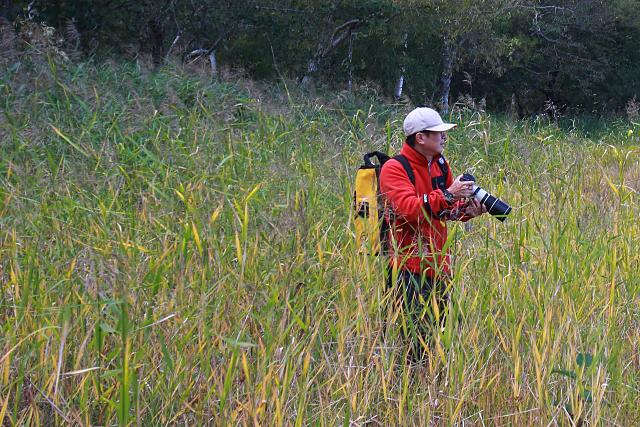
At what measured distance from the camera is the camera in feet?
10.2

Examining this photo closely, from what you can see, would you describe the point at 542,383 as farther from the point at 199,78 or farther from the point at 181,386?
the point at 199,78

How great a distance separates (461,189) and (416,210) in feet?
0.65

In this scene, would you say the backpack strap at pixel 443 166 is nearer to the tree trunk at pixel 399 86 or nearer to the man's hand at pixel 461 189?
the man's hand at pixel 461 189

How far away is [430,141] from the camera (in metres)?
3.33

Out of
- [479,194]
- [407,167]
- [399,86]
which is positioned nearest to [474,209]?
[479,194]

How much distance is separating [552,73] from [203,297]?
24961mm

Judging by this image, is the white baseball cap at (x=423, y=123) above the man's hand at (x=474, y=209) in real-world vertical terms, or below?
above

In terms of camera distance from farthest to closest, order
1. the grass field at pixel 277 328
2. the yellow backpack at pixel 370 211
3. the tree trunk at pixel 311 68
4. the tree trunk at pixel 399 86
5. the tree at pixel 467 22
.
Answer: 1. the tree trunk at pixel 399 86
2. the tree trunk at pixel 311 68
3. the tree at pixel 467 22
4. the yellow backpack at pixel 370 211
5. the grass field at pixel 277 328

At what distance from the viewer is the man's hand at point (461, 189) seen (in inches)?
122

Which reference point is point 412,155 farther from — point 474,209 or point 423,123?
point 474,209

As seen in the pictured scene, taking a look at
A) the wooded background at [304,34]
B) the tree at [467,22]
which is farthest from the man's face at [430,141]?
the tree at [467,22]

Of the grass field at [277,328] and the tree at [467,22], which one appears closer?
the grass field at [277,328]

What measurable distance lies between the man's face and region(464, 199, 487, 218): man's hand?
1.01 feet

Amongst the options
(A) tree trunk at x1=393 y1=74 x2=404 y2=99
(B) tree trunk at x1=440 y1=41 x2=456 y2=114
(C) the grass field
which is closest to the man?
(C) the grass field
